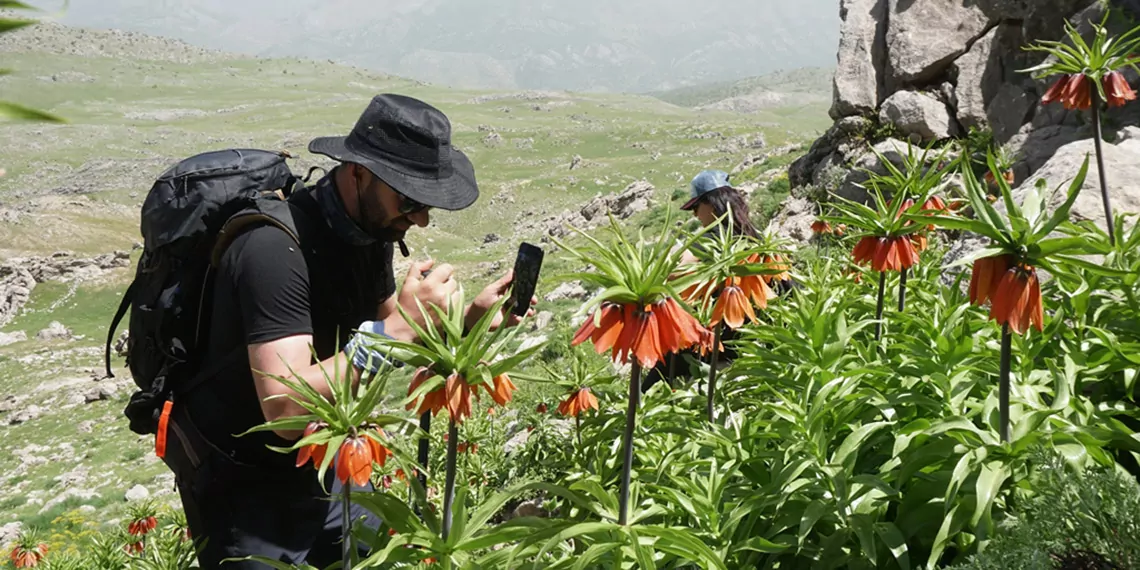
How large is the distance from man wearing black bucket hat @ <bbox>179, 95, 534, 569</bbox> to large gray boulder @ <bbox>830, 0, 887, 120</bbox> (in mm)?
11847

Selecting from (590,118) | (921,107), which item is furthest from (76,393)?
(590,118)

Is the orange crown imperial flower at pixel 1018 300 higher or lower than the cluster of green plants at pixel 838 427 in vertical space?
higher

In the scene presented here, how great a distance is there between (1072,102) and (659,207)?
842 inches

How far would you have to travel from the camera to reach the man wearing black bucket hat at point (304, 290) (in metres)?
2.44

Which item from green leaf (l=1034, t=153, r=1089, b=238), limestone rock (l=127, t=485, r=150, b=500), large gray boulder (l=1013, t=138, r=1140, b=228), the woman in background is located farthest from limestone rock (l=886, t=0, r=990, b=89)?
limestone rock (l=127, t=485, r=150, b=500)

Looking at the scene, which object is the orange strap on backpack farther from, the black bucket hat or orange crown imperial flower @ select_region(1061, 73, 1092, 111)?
orange crown imperial flower @ select_region(1061, 73, 1092, 111)

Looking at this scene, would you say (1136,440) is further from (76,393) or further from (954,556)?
(76,393)

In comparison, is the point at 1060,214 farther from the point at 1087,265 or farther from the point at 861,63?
the point at 861,63

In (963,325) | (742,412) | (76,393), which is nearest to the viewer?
(963,325)

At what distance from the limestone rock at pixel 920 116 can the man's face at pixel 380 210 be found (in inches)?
436

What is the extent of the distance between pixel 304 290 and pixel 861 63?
12975mm

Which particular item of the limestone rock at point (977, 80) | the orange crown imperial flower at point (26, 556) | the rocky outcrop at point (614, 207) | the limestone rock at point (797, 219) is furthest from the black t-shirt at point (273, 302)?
the rocky outcrop at point (614, 207)

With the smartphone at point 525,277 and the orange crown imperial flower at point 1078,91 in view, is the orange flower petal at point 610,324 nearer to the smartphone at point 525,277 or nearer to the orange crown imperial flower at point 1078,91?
the smartphone at point 525,277

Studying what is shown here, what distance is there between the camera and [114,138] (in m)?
67.4
